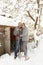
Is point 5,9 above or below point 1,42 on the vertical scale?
above

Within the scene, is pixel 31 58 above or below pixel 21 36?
below

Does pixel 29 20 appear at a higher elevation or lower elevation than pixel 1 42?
higher

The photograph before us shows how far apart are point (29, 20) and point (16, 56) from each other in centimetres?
52

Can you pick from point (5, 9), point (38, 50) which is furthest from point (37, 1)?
point (38, 50)

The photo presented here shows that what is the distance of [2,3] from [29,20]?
0.43 meters

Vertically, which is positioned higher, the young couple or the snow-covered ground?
the young couple

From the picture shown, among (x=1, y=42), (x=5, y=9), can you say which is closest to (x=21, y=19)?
(x=5, y=9)

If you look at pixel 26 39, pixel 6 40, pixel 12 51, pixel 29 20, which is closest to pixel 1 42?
pixel 6 40

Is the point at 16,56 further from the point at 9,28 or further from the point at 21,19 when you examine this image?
the point at 21,19

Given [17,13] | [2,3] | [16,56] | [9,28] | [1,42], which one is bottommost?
[16,56]

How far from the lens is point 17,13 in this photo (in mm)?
1944

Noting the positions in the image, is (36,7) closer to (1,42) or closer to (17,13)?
(17,13)

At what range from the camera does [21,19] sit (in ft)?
6.30

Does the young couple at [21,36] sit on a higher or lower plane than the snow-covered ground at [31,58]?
higher
